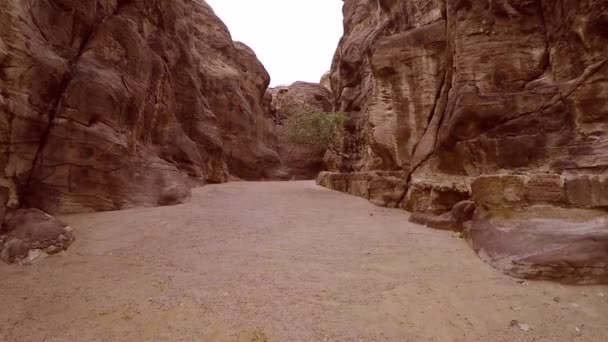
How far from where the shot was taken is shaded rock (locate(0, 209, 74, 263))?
4.66 meters

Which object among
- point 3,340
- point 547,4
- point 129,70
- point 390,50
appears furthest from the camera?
point 390,50

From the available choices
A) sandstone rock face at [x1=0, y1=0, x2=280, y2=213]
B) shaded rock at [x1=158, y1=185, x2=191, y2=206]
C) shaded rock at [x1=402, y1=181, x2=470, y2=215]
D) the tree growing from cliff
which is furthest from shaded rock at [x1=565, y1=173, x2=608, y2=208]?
the tree growing from cliff

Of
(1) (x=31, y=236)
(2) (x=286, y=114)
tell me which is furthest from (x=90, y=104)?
(2) (x=286, y=114)

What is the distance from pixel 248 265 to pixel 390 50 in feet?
30.0

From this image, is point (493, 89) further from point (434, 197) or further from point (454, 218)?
point (454, 218)

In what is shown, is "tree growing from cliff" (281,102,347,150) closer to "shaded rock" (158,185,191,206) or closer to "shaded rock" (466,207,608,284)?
"shaded rock" (158,185,191,206)

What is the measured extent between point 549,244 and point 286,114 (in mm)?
30408

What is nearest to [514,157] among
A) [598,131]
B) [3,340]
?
[598,131]

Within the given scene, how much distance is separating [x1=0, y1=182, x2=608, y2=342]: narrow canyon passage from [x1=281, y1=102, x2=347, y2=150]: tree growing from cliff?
15.0 m

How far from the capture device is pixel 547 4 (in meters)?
7.15

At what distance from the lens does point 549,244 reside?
15.2 ft

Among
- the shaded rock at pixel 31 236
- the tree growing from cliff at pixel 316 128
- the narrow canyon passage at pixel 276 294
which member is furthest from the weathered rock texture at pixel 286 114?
the shaded rock at pixel 31 236

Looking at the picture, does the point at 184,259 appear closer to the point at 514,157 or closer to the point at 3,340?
the point at 3,340

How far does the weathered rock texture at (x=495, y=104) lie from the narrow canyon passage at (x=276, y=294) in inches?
74.8
